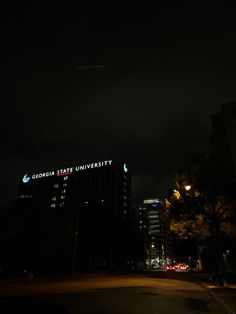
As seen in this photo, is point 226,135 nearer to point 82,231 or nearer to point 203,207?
point 203,207

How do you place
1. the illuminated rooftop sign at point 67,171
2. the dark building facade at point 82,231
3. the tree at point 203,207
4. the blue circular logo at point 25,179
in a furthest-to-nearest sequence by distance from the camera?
1. the blue circular logo at point 25,179
2. the illuminated rooftop sign at point 67,171
3. the dark building facade at point 82,231
4. the tree at point 203,207

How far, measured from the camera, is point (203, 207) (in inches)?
912

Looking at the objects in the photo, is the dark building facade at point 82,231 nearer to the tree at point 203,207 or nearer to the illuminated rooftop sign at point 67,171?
the illuminated rooftop sign at point 67,171

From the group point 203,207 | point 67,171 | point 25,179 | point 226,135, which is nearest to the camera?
point 203,207

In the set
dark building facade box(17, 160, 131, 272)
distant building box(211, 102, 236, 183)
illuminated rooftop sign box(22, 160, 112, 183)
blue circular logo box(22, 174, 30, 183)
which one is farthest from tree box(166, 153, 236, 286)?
blue circular logo box(22, 174, 30, 183)

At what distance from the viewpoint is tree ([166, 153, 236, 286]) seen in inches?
879

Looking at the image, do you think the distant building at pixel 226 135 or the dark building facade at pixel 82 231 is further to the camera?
the dark building facade at pixel 82 231

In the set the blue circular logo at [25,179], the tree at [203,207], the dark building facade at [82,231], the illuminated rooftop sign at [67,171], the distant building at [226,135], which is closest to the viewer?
the tree at [203,207]

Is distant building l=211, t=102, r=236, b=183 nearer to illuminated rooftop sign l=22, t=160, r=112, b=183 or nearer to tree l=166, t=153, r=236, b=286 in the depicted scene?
tree l=166, t=153, r=236, b=286

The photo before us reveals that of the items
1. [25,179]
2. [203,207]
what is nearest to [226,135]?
[203,207]

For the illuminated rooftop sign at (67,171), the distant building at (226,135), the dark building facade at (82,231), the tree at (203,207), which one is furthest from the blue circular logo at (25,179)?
the tree at (203,207)

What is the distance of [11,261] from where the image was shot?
40.7m

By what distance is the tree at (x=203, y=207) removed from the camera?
2233 centimetres

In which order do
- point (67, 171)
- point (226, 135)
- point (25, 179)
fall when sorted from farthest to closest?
point (25, 179)
point (67, 171)
point (226, 135)
